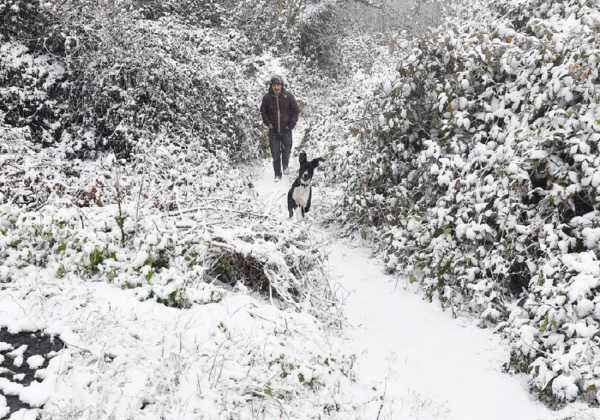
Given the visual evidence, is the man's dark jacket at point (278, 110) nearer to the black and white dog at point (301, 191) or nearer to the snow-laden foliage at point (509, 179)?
the black and white dog at point (301, 191)

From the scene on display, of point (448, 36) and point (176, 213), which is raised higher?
point (448, 36)

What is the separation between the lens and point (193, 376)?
3.03 meters

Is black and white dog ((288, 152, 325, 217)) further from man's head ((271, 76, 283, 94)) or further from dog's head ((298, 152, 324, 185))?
man's head ((271, 76, 283, 94))

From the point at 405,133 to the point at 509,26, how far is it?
5.73 feet

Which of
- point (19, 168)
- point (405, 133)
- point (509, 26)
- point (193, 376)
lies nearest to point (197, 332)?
point (193, 376)

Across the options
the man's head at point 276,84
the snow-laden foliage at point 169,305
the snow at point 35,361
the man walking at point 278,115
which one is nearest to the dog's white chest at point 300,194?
the snow-laden foliage at point 169,305

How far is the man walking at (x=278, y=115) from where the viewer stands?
9.62m

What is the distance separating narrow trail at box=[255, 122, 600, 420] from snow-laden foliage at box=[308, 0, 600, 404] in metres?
0.19

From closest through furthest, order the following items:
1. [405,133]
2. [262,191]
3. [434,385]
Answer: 1. [434,385]
2. [405,133]
3. [262,191]

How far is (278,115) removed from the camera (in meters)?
9.65

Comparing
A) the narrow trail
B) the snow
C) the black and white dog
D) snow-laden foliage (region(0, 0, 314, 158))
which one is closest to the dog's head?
the black and white dog

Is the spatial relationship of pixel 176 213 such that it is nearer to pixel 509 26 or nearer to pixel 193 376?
pixel 193 376

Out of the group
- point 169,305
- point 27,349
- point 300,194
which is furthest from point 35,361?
point 300,194

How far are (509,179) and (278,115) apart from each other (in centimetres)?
565
